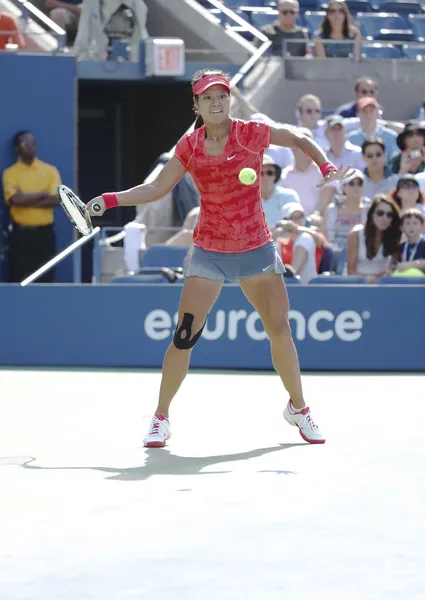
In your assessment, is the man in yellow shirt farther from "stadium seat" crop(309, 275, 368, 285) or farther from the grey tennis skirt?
the grey tennis skirt

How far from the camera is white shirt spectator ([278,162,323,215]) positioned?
40.2ft

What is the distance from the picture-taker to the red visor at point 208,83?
6215mm

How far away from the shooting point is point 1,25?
13.5 metres

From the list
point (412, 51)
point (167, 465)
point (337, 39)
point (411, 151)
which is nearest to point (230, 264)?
point (167, 465)

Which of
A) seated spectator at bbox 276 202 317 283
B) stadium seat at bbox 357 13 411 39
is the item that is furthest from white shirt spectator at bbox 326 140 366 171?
stadium seat at bbox 357 13 411 39

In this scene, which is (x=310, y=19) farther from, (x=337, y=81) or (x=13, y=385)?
(x=13, y=385)

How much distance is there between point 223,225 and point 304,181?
19.5 ft

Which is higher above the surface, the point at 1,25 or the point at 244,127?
the point at 1,25

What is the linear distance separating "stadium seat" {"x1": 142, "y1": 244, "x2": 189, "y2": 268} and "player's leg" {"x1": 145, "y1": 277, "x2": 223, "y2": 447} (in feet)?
15.6

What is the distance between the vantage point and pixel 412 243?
1071 cm

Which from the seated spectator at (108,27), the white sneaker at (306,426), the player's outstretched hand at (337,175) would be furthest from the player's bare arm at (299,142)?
the seated spectator at (108,27)

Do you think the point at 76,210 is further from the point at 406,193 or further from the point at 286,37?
the point at 286,37

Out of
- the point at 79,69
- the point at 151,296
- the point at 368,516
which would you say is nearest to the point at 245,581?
the point at 368,516

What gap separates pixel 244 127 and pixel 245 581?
117 inches
